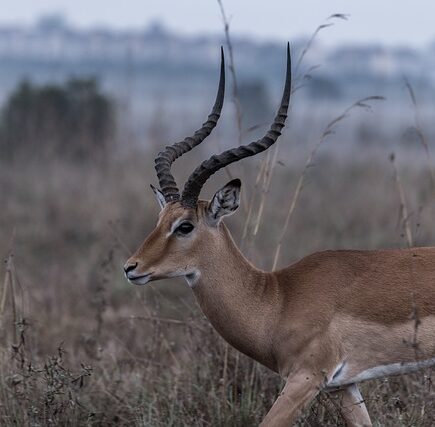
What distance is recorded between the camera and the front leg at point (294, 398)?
16.8 ft

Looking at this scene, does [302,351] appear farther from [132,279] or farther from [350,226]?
[350,226]

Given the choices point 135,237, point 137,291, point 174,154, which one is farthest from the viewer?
point 135,237

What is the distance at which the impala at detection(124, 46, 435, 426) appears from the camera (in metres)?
5.21

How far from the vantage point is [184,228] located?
543cm

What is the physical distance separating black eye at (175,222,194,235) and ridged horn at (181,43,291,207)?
0.12 meters

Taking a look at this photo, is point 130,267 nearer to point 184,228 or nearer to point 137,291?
point 184,228

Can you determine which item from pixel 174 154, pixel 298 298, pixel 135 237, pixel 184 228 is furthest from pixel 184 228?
pixel 135 237

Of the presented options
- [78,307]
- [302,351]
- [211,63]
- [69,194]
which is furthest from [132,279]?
[211,63]

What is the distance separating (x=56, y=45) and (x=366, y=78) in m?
31.7

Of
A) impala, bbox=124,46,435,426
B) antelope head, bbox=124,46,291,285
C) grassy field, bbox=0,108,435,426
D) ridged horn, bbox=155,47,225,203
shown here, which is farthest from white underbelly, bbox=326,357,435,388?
ridged horn, bbox=155,47,225,203

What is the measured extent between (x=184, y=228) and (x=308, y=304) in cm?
75

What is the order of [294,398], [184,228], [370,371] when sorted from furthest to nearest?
[184,228] → [370,371] → [294,398]

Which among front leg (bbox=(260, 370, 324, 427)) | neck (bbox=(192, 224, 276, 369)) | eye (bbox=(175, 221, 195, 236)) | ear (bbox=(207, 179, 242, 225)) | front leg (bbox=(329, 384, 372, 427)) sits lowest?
front leg (bbox=(329, 384, 372, 427))

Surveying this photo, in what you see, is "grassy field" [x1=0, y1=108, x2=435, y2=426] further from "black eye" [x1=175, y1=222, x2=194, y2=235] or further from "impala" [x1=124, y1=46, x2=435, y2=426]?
"black eye" [x1=175, y1=222, x2=194, y2=235]
